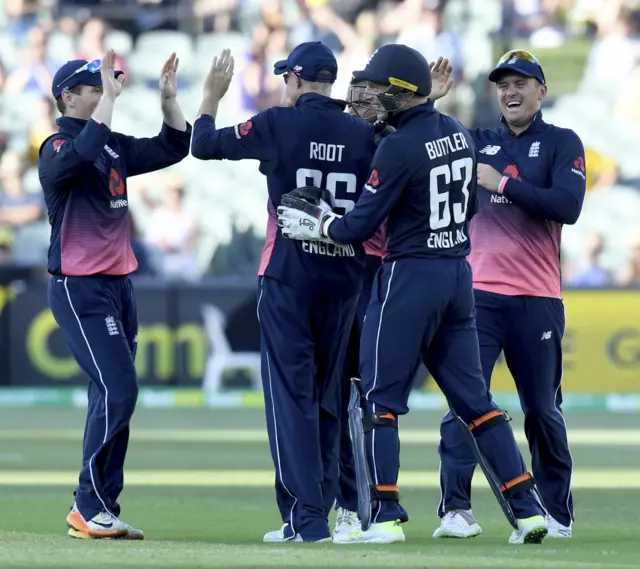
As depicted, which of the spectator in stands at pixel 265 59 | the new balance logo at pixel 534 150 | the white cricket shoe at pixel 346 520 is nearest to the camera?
the white cricket shoe at pixel 346 520

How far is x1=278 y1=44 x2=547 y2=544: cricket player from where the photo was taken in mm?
6254

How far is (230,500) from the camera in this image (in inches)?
352

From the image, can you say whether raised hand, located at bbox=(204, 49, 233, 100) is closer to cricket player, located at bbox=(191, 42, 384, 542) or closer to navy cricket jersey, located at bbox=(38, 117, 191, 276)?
cricket player, located at bbox=(191, 42, 384, 542)

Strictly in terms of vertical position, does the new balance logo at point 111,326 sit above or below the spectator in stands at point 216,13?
below

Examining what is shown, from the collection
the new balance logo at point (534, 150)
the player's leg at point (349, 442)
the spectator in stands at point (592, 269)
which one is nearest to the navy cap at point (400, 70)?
the new balance logo at point (534, 150)

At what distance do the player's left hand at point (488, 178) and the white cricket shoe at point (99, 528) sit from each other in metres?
2.33

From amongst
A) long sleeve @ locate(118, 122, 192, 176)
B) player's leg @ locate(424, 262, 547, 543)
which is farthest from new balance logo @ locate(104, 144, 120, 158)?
player's leg @ locate(424, 262, 547, 543)

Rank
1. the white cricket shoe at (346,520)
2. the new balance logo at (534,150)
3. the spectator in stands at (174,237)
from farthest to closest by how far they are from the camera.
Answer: the spectator in stands at (174,237) → the new balance logo at (534,150) → the white cricket shoe at (346,520)

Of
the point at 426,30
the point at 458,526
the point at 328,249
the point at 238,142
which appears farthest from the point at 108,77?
the point at 426,30

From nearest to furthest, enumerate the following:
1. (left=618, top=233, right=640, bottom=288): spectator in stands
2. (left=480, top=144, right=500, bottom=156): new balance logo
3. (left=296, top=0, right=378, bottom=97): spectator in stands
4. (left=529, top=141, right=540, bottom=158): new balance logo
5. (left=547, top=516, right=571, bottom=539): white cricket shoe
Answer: (left=547, top=516, right=571, bottom=539): white cricket shoe
(left=529, top=141, right=540, bottom=158): new balance logo
(left=480, top=144, right=500, bottom=156): new balance logo
(left=618, top=233, right=640, bottom=288): spectator in stands
(left=296, top=0, right=378, bottom=97): spectator in stands

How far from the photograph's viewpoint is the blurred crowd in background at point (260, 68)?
1911cm

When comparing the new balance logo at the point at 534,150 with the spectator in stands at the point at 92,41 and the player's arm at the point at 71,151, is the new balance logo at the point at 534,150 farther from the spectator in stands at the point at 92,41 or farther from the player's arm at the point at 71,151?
the spectator in stands at the point at 92,41

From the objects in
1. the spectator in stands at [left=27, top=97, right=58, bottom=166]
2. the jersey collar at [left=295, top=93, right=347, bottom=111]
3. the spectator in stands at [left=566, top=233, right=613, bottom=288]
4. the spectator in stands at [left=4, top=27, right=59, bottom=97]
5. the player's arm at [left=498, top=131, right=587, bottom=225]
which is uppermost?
the spectator in stands at [left=4, top=27, right=59, bottom=97]

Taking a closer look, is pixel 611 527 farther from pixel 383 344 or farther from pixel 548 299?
pixel 383 344
